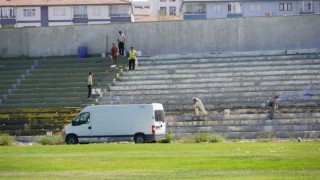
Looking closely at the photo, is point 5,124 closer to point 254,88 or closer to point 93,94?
point 93,94

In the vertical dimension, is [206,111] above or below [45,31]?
below

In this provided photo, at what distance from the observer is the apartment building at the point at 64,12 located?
145625 millimetres

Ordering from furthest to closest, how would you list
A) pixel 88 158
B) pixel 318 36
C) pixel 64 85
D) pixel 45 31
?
pixel 45 31
pixel 318 36
pixel 64 85
pixel 88 158

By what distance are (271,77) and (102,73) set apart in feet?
36.2

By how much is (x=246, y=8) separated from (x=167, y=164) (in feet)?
407

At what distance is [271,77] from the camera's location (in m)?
51.6

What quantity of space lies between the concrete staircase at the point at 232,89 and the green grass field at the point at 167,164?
1405 cm

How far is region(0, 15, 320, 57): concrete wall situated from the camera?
2328 inches

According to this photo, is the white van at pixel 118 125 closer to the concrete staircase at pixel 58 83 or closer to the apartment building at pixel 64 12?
the concrete staircase at pixel 58 83

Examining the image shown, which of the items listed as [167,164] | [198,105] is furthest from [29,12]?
[167,164]

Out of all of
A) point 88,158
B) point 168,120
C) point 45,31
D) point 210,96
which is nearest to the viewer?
point 88,158

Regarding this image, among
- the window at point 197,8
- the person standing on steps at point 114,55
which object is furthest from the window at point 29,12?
the person standing on steps at point 114,55

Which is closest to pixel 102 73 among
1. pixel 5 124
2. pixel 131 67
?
pixel 131 67

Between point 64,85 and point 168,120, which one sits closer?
point 168,120
